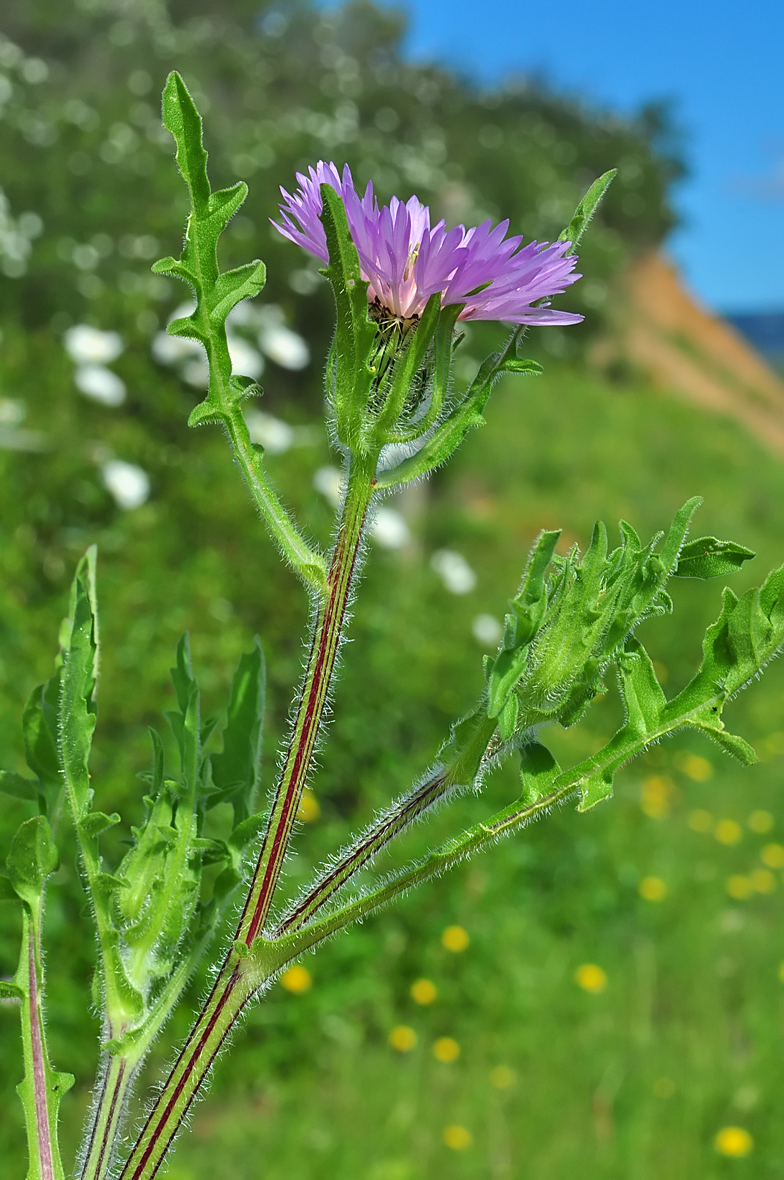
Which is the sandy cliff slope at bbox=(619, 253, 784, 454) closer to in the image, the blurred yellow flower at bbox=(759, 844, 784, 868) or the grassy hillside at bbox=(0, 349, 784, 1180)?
the blurred yellow flower at bbox=(759, 844, 784, 868)

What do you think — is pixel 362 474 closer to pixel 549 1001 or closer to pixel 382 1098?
pixel 382 1098

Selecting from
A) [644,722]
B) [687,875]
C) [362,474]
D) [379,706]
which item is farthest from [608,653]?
[687,875]

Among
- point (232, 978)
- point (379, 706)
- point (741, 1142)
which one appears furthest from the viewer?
point (379, 706)

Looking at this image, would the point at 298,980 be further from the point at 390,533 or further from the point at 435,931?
the point at 390,533

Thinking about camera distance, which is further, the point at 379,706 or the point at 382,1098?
the point at 379,706

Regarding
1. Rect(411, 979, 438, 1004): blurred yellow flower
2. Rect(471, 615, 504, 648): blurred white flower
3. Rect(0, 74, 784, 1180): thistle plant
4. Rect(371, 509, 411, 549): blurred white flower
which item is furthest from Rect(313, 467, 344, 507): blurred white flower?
Rect(0, 74, 784, 1180): thistle plant

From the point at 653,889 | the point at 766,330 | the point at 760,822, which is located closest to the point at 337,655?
the point at 653,889
